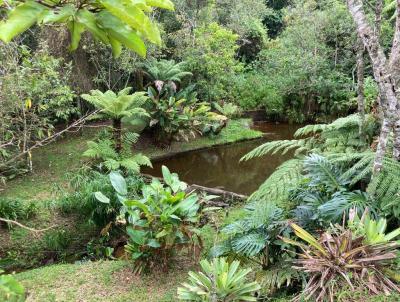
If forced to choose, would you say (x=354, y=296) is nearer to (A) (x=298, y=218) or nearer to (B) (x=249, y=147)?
(A) (x=298, y=218)

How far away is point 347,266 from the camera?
2.79 m

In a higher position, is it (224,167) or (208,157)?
(224,167)

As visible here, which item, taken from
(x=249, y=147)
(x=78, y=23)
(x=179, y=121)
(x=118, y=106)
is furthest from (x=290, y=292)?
(x=249, y=147)

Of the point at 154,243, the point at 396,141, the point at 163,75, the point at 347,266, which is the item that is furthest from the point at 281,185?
the point at 163,75

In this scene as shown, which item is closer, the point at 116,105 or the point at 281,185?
the point at 281,185

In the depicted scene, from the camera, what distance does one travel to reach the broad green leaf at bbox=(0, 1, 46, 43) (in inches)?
28.1

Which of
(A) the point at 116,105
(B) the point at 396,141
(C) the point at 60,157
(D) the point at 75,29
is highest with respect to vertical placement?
(D) the point at 75,29

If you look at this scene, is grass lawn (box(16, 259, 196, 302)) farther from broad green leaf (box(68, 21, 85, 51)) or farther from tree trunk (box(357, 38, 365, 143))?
broad green leaf (box(68, 21, 85, 51))

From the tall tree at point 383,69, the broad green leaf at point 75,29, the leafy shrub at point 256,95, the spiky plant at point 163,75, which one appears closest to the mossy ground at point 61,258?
the tall tree at point 383,69

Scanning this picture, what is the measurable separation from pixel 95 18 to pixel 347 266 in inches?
99.9

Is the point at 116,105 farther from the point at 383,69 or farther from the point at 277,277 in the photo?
the point at 383,69

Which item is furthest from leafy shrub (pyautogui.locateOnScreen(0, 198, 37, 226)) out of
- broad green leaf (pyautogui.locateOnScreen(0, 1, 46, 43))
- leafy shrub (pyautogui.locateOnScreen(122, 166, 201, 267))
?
broad green leaf (pyautogui.locateOnScreen(0, 1, 46, 43))

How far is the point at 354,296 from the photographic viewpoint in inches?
106

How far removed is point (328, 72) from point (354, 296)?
1010 cm
